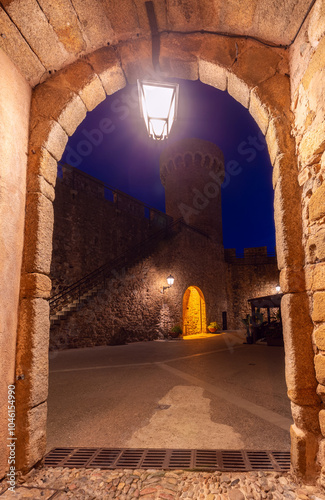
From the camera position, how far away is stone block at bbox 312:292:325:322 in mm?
1726

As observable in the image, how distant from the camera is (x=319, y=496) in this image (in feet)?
5.28

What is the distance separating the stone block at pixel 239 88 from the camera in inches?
92.8

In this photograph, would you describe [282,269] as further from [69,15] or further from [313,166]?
[69,15]

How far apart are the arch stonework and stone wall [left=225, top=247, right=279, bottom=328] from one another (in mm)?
18470

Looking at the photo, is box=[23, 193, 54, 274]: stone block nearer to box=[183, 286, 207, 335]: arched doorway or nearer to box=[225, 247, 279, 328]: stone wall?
box=[183, 286, 207, 335]: arched doorway

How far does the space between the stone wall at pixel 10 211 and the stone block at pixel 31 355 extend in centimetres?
5

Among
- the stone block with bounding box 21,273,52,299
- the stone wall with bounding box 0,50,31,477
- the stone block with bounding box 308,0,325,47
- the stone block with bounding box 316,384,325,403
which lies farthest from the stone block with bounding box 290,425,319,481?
the stone block with bounding box 308,0,325,47

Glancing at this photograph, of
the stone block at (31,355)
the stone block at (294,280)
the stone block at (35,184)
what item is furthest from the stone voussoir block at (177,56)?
the stone block at (31,355)

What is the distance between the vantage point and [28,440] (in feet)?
6.29

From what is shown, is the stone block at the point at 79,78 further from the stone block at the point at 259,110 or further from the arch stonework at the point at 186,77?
the stone block at the point at 259,110

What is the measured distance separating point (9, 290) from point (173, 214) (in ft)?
59.3

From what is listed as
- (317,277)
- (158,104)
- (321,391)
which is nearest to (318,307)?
(317,277)

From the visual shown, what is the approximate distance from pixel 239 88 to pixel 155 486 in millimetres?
3225

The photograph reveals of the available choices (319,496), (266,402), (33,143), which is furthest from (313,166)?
(266,402)
